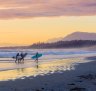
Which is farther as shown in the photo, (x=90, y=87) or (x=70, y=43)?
(x=70, y=43)

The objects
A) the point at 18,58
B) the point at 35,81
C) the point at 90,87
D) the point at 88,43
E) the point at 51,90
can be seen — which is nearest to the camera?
the point at 51,90

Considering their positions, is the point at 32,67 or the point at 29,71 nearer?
the point at 29,71

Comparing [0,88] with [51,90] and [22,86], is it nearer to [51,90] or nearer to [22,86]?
[22,86]

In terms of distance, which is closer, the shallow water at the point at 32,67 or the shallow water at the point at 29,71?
the shallow water at the point at 29,71

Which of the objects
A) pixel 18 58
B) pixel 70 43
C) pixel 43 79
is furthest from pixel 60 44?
pixel 43 79

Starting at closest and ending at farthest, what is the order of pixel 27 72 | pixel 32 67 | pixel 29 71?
pixel 27 72 → pixel 29 71 → pixel 32 67

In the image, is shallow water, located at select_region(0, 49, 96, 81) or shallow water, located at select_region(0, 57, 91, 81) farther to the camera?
shallow water, located at select_region(0, 49, 96, 81)

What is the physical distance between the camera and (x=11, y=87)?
1543cm

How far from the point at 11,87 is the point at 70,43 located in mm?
160708

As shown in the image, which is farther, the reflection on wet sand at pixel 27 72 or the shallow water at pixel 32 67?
the shallow water at pixel 32 67

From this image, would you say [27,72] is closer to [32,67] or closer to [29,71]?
[29,71]

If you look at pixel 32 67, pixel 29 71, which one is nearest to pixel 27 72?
pixel 29 71

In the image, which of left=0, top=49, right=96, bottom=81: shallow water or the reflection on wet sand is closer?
the reflection on wet sand

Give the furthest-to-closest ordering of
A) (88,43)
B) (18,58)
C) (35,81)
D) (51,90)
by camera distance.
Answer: (88,43), (18,58), (35,81), (51,90)
